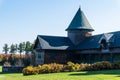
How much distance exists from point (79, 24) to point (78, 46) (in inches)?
171

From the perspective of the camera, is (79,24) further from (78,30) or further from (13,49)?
(13,49)

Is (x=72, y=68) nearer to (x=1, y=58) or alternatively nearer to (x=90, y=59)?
(x=90, y=59)

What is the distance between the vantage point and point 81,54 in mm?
53219

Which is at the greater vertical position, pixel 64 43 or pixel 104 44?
pixel 64 43

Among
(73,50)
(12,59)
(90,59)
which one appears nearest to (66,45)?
(73,50)

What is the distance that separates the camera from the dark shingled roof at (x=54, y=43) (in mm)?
51719

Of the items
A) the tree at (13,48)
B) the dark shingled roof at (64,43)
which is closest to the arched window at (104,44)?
the dark shingled roof at (64,43)

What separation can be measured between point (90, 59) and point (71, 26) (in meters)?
7.85

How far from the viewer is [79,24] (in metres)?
55.9

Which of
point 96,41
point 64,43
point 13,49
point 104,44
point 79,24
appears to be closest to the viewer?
point 104,44

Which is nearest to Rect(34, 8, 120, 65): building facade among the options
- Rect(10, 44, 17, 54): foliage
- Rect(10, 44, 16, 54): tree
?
Rect(10, 44, 17, 54): foliage

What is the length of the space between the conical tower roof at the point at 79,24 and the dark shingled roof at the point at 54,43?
9.56 feet

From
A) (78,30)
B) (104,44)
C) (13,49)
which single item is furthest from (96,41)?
(13,49)

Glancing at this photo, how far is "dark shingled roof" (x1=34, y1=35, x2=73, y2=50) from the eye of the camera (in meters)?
51.7
